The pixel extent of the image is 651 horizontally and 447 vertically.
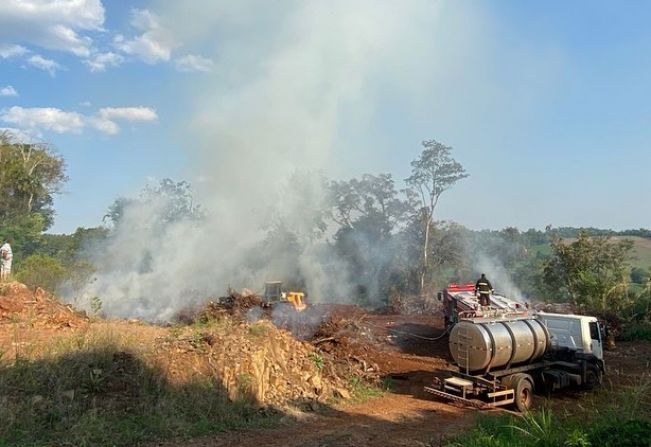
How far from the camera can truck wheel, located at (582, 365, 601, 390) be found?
15.4 metres

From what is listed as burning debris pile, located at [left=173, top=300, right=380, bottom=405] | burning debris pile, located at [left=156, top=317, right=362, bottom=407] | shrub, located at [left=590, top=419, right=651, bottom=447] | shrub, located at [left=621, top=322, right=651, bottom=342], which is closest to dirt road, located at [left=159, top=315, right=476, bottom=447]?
burning debris pile, located at [left=173, top=300, right=380, bottom=405]

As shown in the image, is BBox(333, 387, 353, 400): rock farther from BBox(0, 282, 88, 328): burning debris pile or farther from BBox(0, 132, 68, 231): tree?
BBox(0, 132, 68, 231): tree

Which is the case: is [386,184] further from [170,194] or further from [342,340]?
[342,340]

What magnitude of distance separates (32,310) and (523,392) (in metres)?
13.1

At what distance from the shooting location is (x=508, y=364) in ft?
45.7

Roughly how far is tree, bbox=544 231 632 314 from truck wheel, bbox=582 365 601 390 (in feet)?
52.8

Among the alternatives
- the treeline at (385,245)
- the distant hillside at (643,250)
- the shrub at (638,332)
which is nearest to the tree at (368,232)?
the treeline at (385,245)

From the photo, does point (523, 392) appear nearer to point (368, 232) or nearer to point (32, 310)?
point (32, 310)

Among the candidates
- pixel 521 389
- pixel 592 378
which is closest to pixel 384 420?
pixel 521 389

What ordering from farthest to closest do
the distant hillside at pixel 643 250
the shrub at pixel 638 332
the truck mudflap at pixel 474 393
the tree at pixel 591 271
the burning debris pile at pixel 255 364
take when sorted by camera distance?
the distant hillside at pixel 643 250 < the tree at pixel 591 271 < the shrub at pixel 638 332 < the truck mudflap at pixel 474 393 < the burning debris pile at pixel 255 364

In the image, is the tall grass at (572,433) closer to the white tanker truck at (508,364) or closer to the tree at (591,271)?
the white tanker truck at (508,364)

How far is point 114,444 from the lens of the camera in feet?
28.8

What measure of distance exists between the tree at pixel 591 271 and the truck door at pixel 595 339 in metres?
15.6

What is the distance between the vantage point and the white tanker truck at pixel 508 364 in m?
13.3
